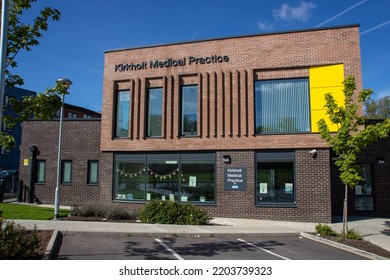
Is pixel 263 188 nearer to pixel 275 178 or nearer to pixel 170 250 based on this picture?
pixel 275 178

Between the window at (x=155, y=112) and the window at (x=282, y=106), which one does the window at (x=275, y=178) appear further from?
the window at (x=155, y=112)

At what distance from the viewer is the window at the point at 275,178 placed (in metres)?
16.4

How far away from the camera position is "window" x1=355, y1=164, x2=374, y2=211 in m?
18.6

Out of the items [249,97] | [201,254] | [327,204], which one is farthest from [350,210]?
[201,254]

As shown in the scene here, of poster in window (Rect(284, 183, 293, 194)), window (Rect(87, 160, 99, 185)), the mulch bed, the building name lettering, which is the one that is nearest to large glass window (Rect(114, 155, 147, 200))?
window (Rect(87, 160, 99, 185))

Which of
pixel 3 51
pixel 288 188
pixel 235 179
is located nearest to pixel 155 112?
pixel 235 179

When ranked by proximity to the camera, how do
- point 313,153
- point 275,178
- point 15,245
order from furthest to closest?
point 275,178 → point 313,153 → point 15,245

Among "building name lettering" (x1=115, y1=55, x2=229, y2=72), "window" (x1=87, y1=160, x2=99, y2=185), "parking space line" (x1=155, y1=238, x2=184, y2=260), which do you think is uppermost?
"building name lettering" (x1=115, y1=55, x2=229, y2=72)

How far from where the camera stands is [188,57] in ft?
59.8

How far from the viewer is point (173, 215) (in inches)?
564

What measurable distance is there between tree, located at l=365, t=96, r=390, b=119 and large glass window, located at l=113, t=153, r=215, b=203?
44.1m

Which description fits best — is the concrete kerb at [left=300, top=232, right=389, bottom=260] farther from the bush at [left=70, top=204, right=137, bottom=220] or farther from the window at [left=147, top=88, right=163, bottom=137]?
the window at [left=147, top=88, right=163, bottom=137]

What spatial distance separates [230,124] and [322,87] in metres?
4.21

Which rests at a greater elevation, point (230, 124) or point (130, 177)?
point (230, 124)
